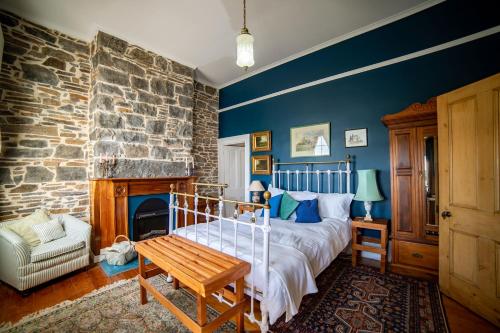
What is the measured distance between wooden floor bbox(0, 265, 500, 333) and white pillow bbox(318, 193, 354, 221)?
1.30 m

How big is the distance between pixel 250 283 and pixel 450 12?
391cm

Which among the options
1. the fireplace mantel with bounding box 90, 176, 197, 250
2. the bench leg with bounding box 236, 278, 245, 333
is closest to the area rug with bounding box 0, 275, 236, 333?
A: the bench leg with bounding box 236, 278, 245, 333

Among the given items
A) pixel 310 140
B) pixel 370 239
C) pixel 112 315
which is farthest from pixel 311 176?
pixel 112 315

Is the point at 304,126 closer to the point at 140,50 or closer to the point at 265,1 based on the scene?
the point at 265,1

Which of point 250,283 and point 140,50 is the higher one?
point 140,50

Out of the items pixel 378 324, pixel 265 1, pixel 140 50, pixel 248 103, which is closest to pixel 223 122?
pixel 248 103

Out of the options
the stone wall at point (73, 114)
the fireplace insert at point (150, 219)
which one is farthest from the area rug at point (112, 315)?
the stone wall at point (73, 114)

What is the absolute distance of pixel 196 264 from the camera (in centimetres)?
160

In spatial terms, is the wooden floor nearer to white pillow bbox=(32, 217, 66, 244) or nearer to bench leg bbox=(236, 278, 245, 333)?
bench leg bbox=(236, 278, 245, 333)

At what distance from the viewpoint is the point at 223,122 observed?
5.38 meters

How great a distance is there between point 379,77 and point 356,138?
93 cm

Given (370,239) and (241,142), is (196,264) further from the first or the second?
(241,142)

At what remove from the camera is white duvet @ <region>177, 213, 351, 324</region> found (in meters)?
1.50

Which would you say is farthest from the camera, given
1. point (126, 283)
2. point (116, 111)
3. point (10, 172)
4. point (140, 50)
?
point (140, 50)
